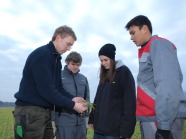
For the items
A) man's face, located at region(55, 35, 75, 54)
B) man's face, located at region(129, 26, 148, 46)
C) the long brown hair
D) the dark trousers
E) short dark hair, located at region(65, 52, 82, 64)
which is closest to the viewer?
man's face, located at region(129, 26, 148, 46)

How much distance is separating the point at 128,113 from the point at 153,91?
87 cm

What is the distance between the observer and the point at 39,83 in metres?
3.80

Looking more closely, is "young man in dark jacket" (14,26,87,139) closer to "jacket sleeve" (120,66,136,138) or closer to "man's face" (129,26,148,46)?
"jacket sleeve" (120,66,136,138)

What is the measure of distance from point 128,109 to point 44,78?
53.9 inches

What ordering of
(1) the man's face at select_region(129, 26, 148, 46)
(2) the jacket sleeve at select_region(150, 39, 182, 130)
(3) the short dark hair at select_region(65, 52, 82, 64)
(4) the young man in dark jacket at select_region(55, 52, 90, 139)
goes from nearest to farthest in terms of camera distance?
(2) the jacket sleeve at select_region(150, 39, 182, 130) → (1) the man's face at select_region(129, 26, 148, 46) → (4) the young man in dark jacket at select_region(55, 52, 90, 139) → (3) the short dark hair at select_region(65, 52, 82, 64)

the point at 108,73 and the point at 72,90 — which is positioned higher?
the point at 108,73

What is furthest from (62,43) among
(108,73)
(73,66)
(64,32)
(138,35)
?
(138,35)

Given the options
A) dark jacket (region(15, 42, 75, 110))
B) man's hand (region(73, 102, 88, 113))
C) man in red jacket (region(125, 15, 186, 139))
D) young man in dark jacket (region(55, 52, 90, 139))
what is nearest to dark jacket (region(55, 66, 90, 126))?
young man in dark jacket (region(55, 52, 90, 139))

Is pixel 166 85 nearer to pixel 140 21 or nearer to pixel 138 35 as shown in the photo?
pixel 138 35

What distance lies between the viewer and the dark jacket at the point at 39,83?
12.5ft

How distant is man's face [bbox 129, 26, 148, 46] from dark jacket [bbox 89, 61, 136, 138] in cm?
76

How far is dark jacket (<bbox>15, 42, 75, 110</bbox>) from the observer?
150 inches

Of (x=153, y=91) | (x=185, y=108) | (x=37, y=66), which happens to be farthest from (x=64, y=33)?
(x=185, y=108)

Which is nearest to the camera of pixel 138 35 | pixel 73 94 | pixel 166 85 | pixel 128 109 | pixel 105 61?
pixel 166 85
